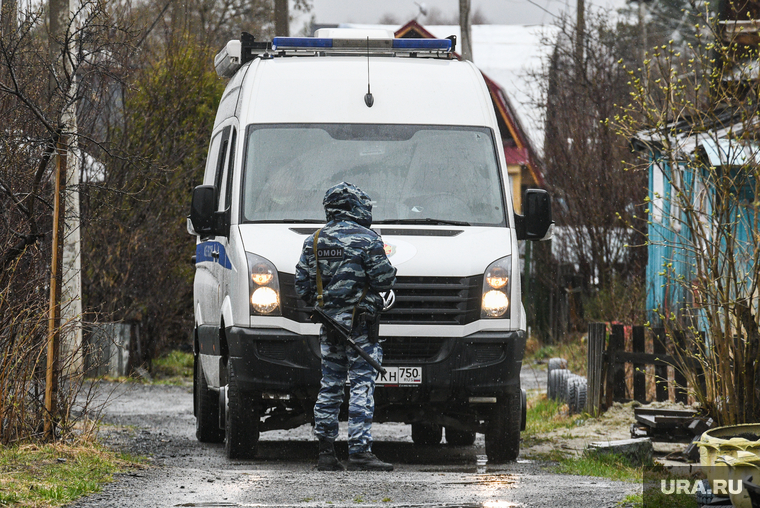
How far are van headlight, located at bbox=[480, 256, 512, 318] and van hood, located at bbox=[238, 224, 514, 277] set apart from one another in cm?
5

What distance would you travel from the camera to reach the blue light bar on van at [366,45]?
32.3ft

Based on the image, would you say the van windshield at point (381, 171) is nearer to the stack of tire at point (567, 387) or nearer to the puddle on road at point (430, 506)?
the puddle on road at point (430, 506)

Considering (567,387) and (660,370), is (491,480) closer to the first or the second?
(660,370)

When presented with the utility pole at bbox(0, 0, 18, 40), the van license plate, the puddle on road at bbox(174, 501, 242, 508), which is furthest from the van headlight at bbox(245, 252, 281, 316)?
the utility pole at bbox(0, 0, 18, 40)

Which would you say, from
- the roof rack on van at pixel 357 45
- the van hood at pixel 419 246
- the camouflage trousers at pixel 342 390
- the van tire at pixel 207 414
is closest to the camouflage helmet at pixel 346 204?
the van hood at pixel 419 246

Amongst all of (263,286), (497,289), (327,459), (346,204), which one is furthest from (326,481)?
(497,289)

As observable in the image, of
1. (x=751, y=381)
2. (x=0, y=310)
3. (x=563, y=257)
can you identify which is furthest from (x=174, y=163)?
(x=751, y=381)

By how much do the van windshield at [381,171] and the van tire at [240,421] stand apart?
1219 millimetres

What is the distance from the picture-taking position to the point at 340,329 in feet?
25.9

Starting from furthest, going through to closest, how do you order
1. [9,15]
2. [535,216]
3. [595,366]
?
[595,366]
[9,15]
[535,216]

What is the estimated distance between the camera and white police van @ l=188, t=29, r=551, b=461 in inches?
328

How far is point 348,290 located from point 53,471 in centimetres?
214

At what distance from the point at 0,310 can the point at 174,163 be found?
954cm

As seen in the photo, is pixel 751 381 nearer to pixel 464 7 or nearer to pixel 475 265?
pixel 475 265
